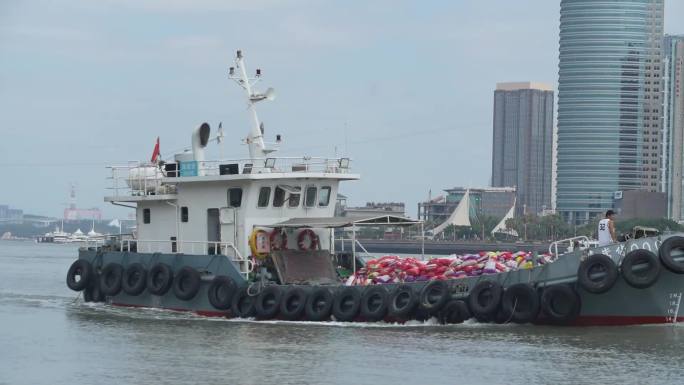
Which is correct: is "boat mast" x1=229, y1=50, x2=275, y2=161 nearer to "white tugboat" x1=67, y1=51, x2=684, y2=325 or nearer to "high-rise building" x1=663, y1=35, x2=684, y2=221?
"white tugboat" x1=67, y1=51, x2=684, y2=325

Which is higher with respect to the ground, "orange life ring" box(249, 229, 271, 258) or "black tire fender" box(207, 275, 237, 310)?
"orange life ring" box(249, 229, 271, 258)

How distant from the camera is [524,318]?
23297 mm

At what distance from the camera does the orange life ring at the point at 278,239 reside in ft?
88.7

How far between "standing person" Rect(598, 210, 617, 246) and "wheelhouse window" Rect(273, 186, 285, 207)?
715 cm

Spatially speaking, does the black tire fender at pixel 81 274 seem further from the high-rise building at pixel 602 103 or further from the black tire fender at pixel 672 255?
the high-rise building at pixel 602 103

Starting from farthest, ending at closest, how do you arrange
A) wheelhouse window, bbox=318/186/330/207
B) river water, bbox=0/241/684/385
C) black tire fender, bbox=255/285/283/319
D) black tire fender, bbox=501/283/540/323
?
wheelhouse window, bbox=318/186/330/207 < black tire fender, bbox=255/285/283/319 < black tire fender, bbox=501/283/540/323 < river water, bbox=0/241/684/385

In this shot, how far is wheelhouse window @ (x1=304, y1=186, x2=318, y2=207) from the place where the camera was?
91.0 feet

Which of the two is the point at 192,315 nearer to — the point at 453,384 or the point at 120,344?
the point at 120,344

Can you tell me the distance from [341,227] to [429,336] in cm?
371

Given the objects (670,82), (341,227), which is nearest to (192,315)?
(341,227)

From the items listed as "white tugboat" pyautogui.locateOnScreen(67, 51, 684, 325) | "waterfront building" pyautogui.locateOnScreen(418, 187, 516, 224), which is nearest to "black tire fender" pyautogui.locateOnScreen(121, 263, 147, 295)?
"white tugboat" pyautogui.locateOnScreen(67, 51, 684, 325)

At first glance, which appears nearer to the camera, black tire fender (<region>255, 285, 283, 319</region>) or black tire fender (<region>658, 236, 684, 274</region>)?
black tire fender (<region>658, 236, 684, 274</region>)

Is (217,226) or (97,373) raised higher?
(217,226)

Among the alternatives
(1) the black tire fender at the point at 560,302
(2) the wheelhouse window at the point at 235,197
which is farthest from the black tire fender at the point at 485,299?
(2) the wheelhouse window at the point at 235,197
